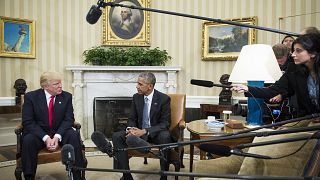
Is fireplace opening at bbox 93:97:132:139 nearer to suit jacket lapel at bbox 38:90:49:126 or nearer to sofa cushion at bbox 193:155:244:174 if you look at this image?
suit jacket lapel at bbox 38:90:49:126

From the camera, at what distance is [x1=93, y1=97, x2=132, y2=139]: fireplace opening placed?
18.0 feet

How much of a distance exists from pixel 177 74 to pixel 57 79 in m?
2.77

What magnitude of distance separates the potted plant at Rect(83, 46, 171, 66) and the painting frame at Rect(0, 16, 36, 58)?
3.28ft

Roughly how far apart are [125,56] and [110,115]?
111cm

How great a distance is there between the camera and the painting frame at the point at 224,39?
5.12 m

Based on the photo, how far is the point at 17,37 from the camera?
17.0 feet

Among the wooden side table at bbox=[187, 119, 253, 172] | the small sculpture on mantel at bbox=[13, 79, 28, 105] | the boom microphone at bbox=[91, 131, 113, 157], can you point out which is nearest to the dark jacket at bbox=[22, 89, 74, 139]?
the wooden side table at bbox=[187, 119, 253, 172]

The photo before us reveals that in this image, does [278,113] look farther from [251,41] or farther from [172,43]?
[172,43]

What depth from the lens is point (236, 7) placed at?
5.31 m

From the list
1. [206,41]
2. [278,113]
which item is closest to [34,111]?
[278,113]

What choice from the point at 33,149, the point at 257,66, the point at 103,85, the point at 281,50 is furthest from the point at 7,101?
the point at 281,50

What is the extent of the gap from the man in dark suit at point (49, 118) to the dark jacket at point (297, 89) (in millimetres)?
1880

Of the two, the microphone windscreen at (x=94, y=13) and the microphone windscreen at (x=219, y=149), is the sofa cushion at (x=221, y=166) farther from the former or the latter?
the microphone windscreen at (x=94, y=13)

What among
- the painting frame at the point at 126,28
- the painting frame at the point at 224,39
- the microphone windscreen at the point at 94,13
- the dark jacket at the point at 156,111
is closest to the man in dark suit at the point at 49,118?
the dark jacket at the point at 156,111
